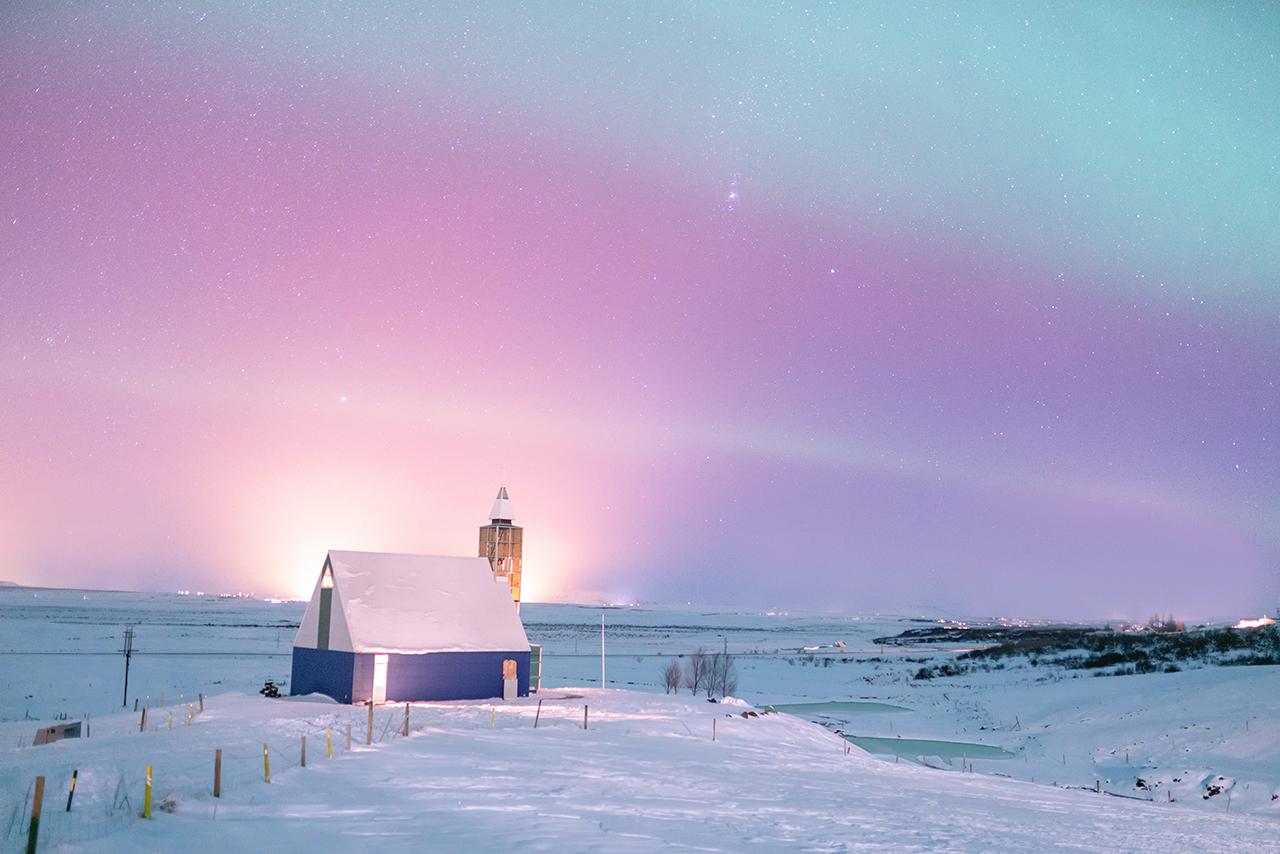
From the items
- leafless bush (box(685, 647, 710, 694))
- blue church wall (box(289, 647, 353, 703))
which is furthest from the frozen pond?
blue church wall (box(289, 647, 353, 703))

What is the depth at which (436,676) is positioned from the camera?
42812 mm

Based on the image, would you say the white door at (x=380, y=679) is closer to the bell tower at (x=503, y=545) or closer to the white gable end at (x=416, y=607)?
the white gable end at (x=416, y=607)

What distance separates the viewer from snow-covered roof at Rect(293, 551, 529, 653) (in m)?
42.4

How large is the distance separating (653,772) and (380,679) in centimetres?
1820

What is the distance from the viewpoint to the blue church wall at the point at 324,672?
4116 centimetres

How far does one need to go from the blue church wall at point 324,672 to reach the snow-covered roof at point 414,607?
1.45 feet

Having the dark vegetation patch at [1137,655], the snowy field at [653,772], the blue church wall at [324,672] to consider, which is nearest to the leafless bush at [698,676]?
the snowy field at [653,772]

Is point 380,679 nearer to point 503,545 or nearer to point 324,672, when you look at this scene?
point 324,672

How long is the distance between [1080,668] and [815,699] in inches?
949

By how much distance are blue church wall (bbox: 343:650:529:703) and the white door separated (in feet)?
0.49

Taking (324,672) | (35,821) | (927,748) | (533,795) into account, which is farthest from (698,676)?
(35,821)

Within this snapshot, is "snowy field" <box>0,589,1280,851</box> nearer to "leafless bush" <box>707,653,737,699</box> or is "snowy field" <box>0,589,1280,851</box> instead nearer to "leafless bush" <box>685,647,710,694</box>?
"leafless bush" <box>707,653,737,699</box>

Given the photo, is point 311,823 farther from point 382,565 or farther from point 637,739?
point 382,565

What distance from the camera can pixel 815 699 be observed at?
71.0 meters
